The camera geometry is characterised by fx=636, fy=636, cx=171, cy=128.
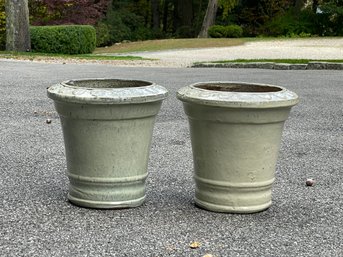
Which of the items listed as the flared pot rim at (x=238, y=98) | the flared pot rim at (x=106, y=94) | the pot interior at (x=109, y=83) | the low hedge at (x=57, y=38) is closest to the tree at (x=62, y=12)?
the low hedge at (x=57, y=38)

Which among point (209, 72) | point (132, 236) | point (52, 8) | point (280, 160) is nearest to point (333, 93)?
point (209, 72)

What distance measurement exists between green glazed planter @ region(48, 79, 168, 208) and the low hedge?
1978cm

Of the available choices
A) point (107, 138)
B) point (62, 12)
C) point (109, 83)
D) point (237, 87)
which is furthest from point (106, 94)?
point (62, 12)

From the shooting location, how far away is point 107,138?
4.14 m

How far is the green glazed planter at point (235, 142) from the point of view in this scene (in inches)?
160

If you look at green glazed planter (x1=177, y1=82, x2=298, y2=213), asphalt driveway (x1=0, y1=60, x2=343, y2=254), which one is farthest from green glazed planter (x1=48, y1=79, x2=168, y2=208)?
green glazed planter (x1=177, y1=82, x2=298, y2=213)

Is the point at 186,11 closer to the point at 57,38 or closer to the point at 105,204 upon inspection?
the point at 57,38

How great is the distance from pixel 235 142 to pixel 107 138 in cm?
83

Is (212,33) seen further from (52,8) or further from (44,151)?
(44,151)

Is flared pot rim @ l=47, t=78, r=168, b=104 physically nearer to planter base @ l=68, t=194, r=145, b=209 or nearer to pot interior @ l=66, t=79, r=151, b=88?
pot interior @ l=66, t=79, r=151, b=88

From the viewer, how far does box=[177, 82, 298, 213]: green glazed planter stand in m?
4.06

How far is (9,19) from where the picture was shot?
74.0ft

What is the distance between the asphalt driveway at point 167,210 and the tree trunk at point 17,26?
1490 centimetres

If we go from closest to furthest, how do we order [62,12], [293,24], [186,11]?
1. [62,12]
2. [293,24]
3. [186,11]
